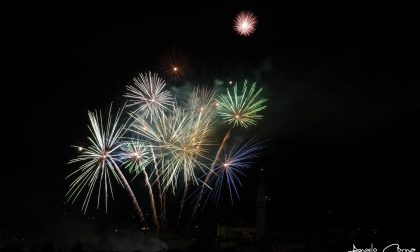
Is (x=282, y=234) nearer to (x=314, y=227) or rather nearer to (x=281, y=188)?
(x=314, y=227)

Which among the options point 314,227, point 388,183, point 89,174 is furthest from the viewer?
point 314,227

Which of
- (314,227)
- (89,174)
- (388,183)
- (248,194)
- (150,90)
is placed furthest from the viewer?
(248,194)

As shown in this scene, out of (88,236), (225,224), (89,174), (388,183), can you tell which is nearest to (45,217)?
(88,236)

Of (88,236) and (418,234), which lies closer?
(418,234)

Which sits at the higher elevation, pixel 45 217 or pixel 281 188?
pixel 281 188

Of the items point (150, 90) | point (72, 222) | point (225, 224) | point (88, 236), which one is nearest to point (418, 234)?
point (150, 90)

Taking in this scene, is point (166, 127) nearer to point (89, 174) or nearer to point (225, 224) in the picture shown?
point (89, 174)

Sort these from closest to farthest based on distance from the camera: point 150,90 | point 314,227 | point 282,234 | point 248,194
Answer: point 150,90
point 282,234
point 314,227
point 248,194

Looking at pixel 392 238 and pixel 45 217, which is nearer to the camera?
pixel 392 238

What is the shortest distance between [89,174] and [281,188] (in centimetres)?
3538

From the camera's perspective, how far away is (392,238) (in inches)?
979

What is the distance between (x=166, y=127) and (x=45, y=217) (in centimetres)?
3050

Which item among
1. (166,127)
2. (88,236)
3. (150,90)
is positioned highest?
(150,90)

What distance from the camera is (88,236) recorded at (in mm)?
50219
